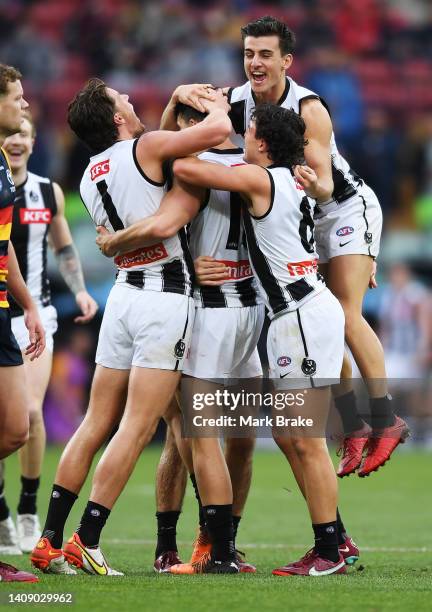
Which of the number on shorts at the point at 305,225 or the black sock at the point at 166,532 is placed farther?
the black sock at the point at 166,532

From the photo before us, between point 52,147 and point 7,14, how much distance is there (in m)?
3.68

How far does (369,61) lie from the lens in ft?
66.9

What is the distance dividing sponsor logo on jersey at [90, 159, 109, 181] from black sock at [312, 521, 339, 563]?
2.34 metres

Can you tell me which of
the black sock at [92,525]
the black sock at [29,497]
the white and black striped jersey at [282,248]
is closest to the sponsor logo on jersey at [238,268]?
the white and black striped jersey at [282,248]

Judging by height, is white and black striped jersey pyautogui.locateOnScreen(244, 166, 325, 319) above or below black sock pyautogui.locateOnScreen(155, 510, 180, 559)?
above

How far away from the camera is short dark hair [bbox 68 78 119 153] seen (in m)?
6.77

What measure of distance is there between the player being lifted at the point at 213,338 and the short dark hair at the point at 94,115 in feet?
1.70

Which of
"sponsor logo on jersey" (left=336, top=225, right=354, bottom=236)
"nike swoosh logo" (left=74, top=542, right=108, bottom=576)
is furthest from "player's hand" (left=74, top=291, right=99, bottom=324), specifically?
"nike swoosh logo" (left=74, top=542, right=108, bottom=576)

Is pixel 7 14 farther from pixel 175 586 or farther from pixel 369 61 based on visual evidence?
pixel 175 586

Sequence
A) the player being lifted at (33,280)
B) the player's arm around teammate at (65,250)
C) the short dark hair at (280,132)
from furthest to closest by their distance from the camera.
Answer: the player's arm around teammate at (65,250), the player being lifted at (33,280), the short dark hair at (280,132)

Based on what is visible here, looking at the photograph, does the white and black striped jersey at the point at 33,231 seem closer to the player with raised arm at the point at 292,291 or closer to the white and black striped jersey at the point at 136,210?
the white and black striped jersey at the point at 136,210

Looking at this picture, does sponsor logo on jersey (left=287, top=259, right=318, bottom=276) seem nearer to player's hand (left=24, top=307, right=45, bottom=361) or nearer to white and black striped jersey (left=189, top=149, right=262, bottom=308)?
white and black striped jersey (left=189, top=149, right=262, bottom=308)

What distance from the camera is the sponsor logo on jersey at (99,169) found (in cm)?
681

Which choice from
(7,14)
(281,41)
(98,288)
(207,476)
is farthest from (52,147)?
(207,476)
